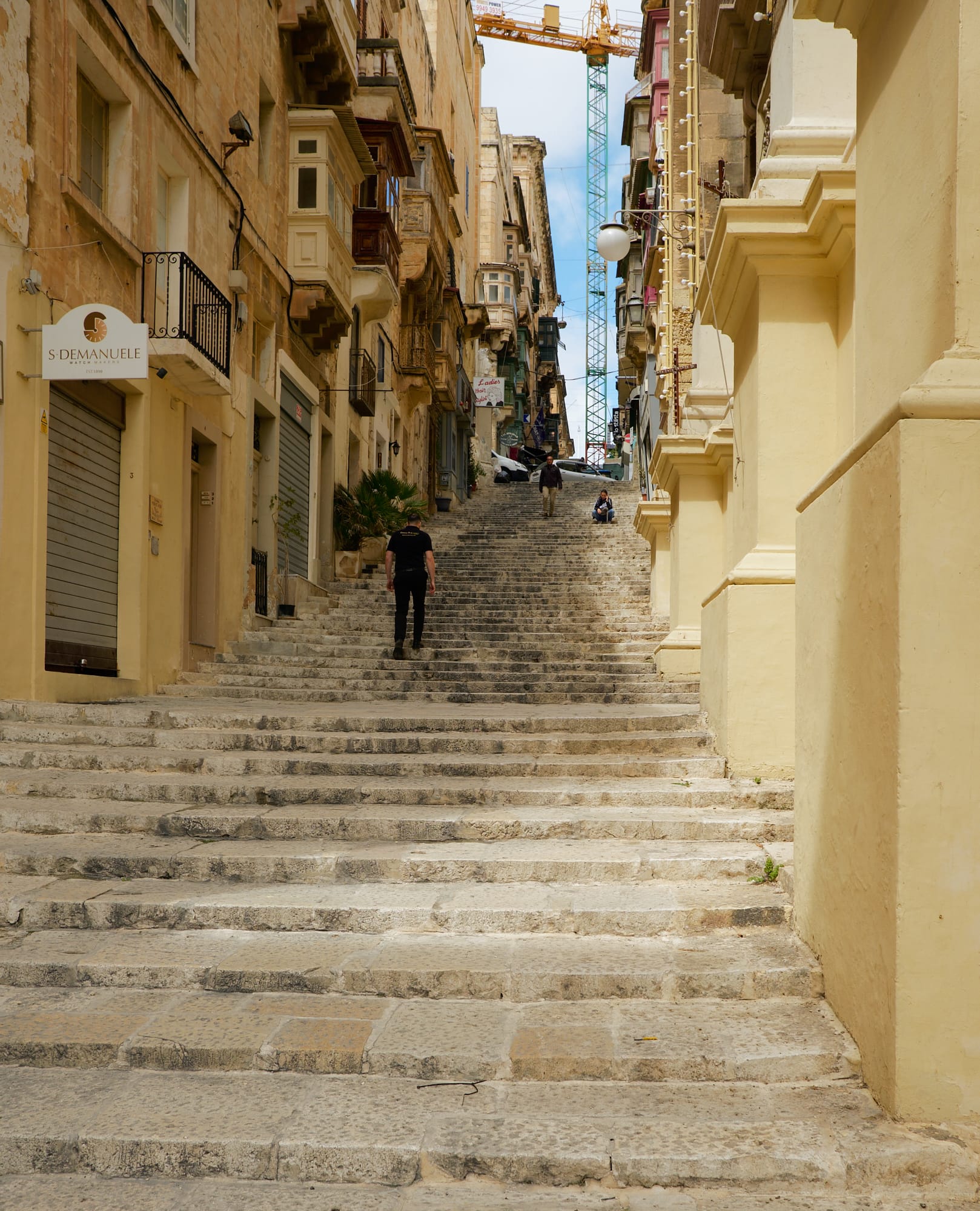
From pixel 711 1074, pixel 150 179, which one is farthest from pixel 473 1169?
pixel 150 179

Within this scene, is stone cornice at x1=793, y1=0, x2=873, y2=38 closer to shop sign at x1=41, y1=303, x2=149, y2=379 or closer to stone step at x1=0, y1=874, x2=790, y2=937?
stone step at x1=0, y1=874, x2=790, y2=937

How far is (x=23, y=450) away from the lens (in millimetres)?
10109

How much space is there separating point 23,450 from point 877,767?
26.5ft

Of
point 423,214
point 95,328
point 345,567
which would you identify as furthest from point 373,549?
point 423,214

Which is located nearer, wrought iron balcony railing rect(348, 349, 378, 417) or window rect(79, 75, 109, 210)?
window rect(79, 75, 109, 210)

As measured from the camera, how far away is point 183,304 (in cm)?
1278

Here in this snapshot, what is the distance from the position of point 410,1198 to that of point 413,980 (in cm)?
132

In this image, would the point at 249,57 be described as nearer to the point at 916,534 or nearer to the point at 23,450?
the point at 23,450

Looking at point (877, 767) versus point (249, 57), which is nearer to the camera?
point (877, 767)

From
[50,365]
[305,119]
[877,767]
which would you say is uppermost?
[305,119]

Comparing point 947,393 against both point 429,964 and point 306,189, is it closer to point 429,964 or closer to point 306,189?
point 429,964

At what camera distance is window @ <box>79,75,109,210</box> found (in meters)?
11.7

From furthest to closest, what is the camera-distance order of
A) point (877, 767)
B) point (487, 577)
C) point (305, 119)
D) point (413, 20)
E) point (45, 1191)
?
1. point (413, 20)
2. point (487, 577)
3. point (305, 119)
4. point (877, 767)
5. point (45, 1191)

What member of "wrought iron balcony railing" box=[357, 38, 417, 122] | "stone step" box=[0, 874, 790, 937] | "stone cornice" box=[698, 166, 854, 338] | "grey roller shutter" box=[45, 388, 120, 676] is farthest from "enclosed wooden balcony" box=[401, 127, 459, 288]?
"stone step" box=[0, 874, 790, 937]
